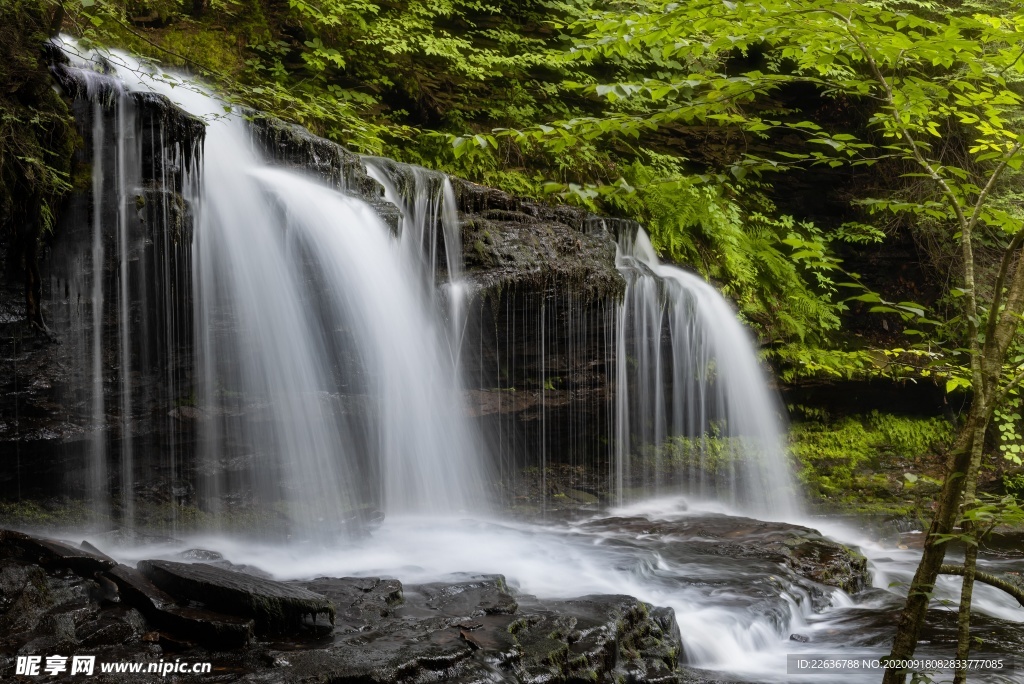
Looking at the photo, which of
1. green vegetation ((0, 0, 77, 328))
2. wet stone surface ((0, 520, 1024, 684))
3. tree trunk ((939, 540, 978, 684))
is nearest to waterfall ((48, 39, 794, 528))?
green vegetation ((0, 0, 77, 328))

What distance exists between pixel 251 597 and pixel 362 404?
327 cm

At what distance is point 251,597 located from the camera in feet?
13.4

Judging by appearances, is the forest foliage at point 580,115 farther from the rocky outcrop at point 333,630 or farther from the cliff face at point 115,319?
the rocky outcrop at point 333,630

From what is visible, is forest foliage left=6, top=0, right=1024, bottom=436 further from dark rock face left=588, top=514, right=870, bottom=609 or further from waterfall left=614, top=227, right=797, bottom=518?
dark rock face left=588, top=514, right=870, bottom=609

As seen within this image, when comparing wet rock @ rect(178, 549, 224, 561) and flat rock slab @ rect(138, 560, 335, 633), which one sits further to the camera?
wet rock @ rect(178, 549, 224, 561)

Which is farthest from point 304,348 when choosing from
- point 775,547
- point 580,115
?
point 775,547

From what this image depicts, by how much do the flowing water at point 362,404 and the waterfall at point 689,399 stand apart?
121mm

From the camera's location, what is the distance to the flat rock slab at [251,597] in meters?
4.07

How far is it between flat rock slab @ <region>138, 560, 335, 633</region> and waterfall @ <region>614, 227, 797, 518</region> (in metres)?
5.54

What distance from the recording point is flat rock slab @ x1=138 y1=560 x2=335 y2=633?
407 cm

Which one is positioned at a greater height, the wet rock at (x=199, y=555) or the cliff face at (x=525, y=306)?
the cliff face at (x=525, y=306)

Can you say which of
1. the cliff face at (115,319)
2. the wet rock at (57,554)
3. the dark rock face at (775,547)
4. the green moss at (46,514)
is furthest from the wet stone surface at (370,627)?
the cliff face at (115,319)

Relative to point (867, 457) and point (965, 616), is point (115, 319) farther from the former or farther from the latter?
point (867, 457)

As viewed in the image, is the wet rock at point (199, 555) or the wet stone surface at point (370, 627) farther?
the wet rock at point (199, 555)
